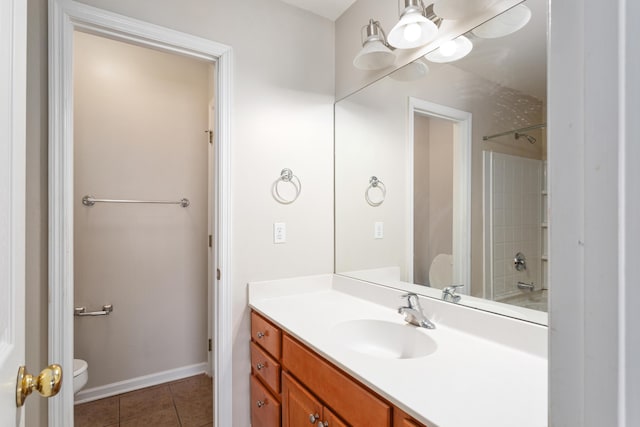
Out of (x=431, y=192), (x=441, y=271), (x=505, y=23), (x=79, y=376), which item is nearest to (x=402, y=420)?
(x=441, y=271)

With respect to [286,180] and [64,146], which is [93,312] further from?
[286,180]

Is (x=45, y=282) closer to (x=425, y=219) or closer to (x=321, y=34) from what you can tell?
(x=425, y=219)

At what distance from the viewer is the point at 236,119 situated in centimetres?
164

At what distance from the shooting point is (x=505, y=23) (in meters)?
1.15

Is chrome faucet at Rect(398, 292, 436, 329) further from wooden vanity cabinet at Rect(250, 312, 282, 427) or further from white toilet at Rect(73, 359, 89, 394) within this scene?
white toilet at Rect(73, 359, 89, 394)

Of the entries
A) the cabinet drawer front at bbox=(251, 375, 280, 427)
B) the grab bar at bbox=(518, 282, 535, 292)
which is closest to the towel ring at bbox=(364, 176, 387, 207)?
the grab bar at bbox=(518, 282, 535, 292)

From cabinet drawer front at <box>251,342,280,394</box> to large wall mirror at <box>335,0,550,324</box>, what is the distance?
643 mm

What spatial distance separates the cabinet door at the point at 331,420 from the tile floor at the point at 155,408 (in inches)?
49.9

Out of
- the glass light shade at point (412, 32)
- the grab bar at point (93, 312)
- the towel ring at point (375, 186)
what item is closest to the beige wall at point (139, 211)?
the grab bar at point (93, 312)

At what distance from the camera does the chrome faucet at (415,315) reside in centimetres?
128

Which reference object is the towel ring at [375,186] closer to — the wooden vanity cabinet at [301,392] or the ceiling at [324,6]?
the wooden vanity cabinet at [301,392]

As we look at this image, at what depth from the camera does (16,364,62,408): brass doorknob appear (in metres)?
0.55

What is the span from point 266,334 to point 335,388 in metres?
0.55

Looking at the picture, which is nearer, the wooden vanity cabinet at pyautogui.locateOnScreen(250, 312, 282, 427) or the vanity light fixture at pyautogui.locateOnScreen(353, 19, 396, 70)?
the wooden vanity cabinet at pyautogui.locateOnScreen(250, 312, 282, 427)
